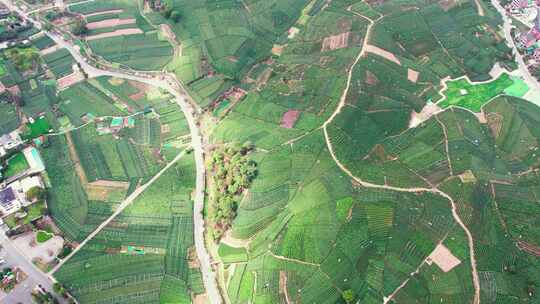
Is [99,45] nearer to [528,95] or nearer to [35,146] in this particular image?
[35,146]

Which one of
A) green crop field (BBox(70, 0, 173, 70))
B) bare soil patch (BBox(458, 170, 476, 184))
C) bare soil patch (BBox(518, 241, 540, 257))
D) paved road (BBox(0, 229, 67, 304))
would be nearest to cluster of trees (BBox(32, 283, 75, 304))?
paved road (BBox(0, 229, 67, 304))

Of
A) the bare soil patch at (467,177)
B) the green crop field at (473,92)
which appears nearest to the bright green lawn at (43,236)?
the bare soil patch at (467,177)

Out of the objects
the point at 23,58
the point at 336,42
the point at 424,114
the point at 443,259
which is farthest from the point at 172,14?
the point at 443,259

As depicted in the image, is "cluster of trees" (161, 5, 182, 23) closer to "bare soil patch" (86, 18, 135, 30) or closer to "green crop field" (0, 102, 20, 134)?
"bare soil patch" (86, 18, 135, 30)

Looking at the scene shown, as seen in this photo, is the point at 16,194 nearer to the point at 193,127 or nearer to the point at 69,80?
the point at 69,80

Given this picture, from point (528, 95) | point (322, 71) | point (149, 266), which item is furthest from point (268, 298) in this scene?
point (528, 95)

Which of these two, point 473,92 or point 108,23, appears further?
point 108,23
